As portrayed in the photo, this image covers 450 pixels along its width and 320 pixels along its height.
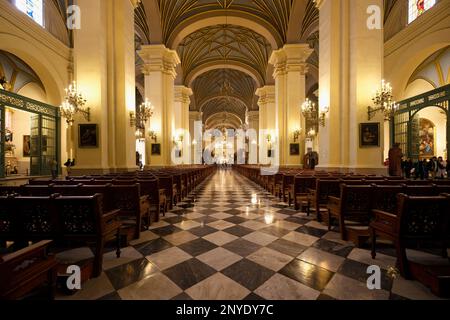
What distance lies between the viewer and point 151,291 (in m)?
1.95

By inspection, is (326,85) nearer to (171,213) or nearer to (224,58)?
(171,213)

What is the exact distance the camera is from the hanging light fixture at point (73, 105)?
5.71 m

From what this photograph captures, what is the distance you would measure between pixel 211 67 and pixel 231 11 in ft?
22.7

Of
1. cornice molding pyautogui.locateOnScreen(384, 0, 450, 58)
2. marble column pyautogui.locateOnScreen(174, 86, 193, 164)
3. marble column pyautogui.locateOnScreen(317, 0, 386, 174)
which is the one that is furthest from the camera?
marble column pyautogui.locateOnScreen(174, 86, 193, 164)

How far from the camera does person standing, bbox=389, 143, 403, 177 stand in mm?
6547

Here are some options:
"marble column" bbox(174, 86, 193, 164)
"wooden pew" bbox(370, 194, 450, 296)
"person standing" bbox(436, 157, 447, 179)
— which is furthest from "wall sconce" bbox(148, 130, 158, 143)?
"person standing" bbox(436, 157, 447, 179)

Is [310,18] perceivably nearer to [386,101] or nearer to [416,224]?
[386,101]

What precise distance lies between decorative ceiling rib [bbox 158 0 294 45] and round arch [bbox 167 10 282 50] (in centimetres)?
12

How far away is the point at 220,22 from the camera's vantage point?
13484 millimetres

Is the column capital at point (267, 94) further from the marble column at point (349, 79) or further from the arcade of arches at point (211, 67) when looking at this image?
the marble column at point (349, 79)

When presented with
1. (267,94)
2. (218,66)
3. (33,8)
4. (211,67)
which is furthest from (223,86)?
(33,8)

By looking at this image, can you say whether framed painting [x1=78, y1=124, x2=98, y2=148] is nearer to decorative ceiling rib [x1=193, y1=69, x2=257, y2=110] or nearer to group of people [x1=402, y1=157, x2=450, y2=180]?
group of people [x1=402, y1=157, x2=450, y2=180]

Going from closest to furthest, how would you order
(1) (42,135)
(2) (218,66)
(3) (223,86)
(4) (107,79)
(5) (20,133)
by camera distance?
(4) (107,79)
(1) (42,135)
(5) (20,133)
(2) (218,66)
(3) (223,86)

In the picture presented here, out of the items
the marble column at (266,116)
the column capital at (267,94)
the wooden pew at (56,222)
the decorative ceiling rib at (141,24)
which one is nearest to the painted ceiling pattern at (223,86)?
the column capital at (267,94)
